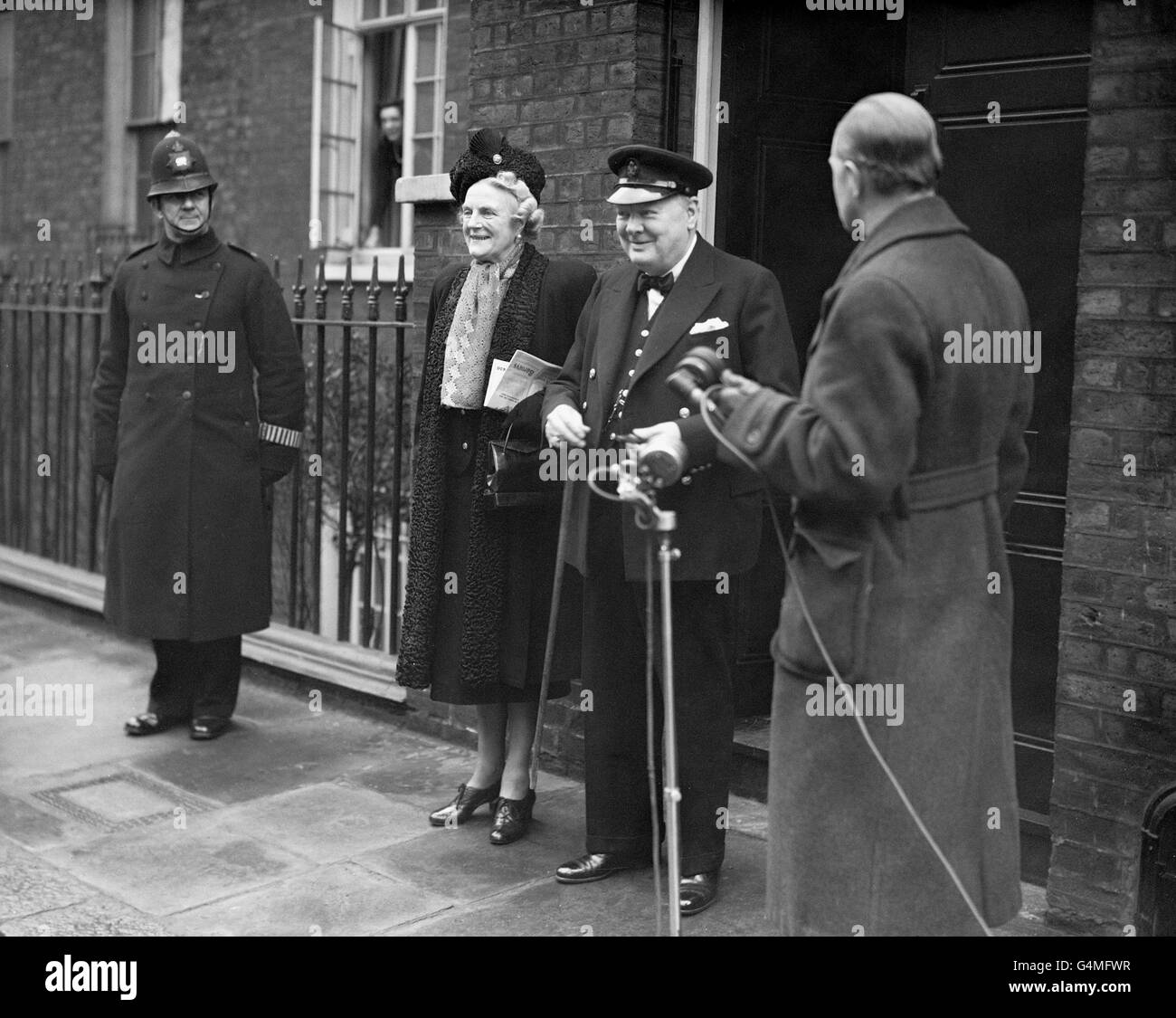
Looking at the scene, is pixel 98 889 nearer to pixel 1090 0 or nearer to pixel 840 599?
pixel 840 599

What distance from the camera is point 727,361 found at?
4379 mm

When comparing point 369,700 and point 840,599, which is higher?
point 840,599

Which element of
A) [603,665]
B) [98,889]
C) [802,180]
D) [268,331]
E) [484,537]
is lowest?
[98,889]

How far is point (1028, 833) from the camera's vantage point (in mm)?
4840

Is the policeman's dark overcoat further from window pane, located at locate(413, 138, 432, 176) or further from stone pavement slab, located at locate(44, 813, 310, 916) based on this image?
window pane, located at locate(413, 138, 432, 176)

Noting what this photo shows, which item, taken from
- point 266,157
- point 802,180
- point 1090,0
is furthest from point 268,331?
point 266,157

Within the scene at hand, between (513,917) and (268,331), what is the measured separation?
289cm

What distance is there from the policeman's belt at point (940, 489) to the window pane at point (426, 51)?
27.8 ft

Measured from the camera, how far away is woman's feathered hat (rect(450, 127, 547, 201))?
16.3 ft

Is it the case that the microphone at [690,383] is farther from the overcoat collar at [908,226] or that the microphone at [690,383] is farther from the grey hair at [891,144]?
the grey hair at [891,144]

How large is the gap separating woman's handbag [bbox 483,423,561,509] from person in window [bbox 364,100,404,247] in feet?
22.7

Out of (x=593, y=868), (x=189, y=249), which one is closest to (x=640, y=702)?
(x=593, y=868)

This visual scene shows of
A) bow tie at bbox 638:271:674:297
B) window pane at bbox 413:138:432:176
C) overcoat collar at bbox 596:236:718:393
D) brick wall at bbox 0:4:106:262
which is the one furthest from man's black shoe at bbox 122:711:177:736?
brick wall at bbox 0:4:106:262

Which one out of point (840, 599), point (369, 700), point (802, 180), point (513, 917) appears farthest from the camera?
point (369, 700)
